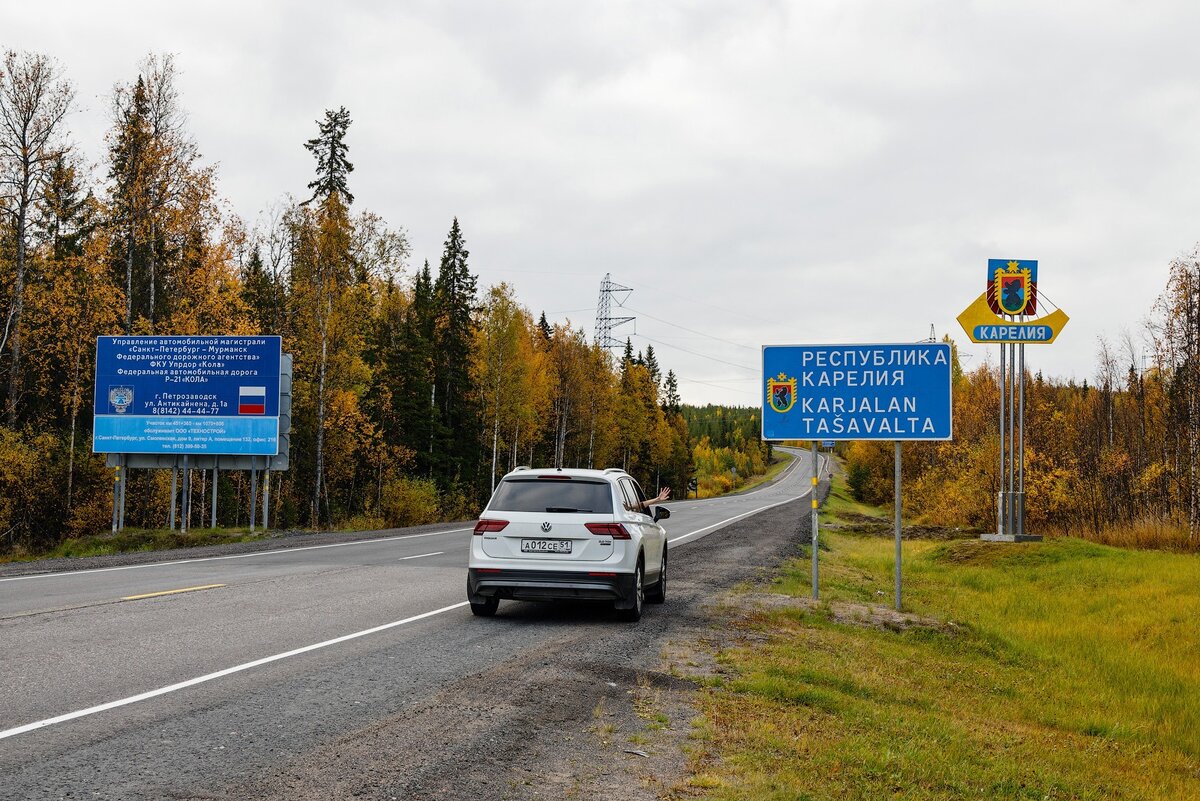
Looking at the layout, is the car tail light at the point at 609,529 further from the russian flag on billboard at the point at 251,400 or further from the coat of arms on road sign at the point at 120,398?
the coat of arms on road sign at the point at 120,398

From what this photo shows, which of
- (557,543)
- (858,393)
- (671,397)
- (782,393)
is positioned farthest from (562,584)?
(671,397)

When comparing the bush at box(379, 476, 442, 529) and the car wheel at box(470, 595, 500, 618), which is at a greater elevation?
the car wheel at box(470, 595, 500, 618)

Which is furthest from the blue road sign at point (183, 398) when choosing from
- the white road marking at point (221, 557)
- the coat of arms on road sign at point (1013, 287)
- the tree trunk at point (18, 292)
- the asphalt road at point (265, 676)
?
the coat of arms on road sign at point (1013, 287)

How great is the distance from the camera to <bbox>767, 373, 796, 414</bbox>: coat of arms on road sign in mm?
13898

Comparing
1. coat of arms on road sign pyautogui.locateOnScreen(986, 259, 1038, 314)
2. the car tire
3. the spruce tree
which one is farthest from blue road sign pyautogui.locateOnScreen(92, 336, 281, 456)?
the spruce tree

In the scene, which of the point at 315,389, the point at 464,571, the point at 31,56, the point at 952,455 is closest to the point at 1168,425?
the point at 952,455

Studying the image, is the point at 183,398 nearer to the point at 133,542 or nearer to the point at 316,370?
the point at 133,542

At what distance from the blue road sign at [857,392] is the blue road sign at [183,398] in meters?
16.8

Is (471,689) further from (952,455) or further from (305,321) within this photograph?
(952,455)

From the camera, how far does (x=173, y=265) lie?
34.9 metres

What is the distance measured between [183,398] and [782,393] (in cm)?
1878

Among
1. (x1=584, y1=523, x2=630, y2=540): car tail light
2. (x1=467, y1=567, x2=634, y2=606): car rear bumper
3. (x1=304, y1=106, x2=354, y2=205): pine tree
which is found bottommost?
(x1=467, y1=567, x2=634, y2=606): car rear bumper

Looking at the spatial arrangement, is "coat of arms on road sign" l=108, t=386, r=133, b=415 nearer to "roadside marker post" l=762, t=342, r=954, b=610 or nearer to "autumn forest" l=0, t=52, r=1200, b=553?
"autumn forest" l=0, t=52, r=1200, b=553

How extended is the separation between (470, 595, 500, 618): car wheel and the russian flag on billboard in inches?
661
